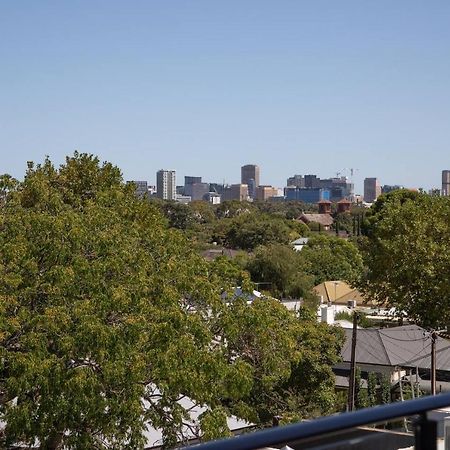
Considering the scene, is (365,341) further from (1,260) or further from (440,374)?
(1,260)

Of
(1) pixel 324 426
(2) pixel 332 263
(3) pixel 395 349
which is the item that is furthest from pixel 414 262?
(1) pixel 324 426

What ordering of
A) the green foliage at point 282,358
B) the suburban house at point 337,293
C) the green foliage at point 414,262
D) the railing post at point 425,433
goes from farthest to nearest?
the suburban house at point 337,293, the green foliage at point 414,262, the green foliage at point 282,358, the railing post at point 425,433

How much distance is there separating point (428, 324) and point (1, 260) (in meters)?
15.3

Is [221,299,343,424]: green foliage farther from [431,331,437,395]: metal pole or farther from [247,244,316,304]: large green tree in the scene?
[247,244,316,304]: large green tree

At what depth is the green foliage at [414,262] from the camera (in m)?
24.0

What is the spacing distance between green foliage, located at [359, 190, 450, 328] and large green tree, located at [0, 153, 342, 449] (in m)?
11.2

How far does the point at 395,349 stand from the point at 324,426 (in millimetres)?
17508

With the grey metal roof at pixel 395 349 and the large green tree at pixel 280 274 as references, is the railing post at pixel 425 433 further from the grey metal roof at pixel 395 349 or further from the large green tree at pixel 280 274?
the large green tree at pixel 280 274

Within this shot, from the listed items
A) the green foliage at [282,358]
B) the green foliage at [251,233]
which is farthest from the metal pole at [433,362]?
the green foliage at [251,233]

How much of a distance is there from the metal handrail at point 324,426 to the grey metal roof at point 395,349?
16763mm

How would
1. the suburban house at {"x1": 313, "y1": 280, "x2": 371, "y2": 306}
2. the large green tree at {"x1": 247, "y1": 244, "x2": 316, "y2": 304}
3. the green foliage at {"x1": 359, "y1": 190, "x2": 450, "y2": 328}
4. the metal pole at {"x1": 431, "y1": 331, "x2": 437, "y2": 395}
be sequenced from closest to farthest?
the metal pole at {"x1": 431, "y1": 331, "x2": 437, "y2": 395} → the green foliage at {"x1": 359, "y1": 190, "x2": 450, "y2": 328} → the suburban house at {"x1": 313, "y1": 280, "x2": 371, "y2": 306} → the large green tree at {"x1": 247, "y1": 244, "x2": 316, "y2": 304}

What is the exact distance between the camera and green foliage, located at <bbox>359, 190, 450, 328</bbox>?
78.6 feet

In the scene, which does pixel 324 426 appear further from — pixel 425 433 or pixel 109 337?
pixel 109 337

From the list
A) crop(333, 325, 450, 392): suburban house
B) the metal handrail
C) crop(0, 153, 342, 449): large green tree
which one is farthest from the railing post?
crop(333, 325, 450, 392): suburban house
